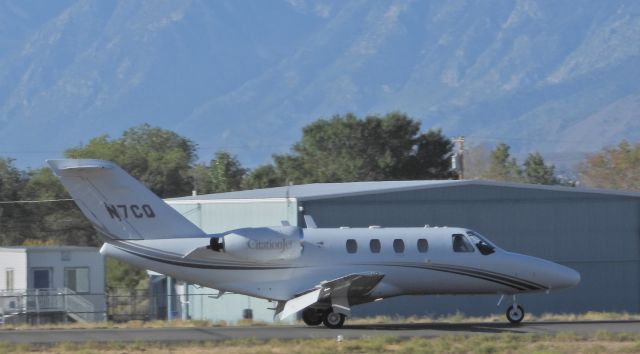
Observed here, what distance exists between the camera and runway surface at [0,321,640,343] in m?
27.2

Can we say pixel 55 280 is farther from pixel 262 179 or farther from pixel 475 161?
pixel 475 161

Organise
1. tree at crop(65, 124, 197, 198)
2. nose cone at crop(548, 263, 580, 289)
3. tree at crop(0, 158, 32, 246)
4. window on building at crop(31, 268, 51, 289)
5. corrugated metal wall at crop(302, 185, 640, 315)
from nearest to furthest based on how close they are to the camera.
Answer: nose cone at crop(548, 263, 580, 289) → corrugated metal wall at crop(302, 185, 640, 315) → window on building at crop(31, 268, 51, 289) → tree at crop(0, 158, 32, 246) → tree at crop(65, 124, 197, 198)

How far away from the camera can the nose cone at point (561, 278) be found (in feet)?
105

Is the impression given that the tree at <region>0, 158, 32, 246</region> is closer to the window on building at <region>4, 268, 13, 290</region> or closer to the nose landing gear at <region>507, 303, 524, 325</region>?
the window on building at <region>4, 268, 13, 290</region>

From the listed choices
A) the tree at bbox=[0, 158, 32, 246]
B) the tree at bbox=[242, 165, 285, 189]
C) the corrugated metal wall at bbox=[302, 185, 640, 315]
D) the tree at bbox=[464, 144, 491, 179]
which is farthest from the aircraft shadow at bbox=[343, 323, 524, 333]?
the tree at bbox=[464, 144, 491, 179]

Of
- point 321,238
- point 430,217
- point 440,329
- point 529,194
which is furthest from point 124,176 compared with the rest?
point 529,194

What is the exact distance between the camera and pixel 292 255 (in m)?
30.0

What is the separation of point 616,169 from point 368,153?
2057 cm

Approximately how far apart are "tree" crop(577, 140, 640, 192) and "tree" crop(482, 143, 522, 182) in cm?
567

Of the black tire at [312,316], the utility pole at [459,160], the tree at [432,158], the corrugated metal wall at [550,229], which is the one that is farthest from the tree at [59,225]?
the black tire at [312,316]

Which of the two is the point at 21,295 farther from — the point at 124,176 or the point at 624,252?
the point at 624,252

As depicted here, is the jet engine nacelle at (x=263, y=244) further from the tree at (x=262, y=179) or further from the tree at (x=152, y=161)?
the tree at (x=152, y=161)

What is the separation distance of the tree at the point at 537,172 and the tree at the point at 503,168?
906 millimetres

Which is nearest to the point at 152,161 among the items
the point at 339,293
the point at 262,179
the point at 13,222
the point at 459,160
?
the point at 262,179
